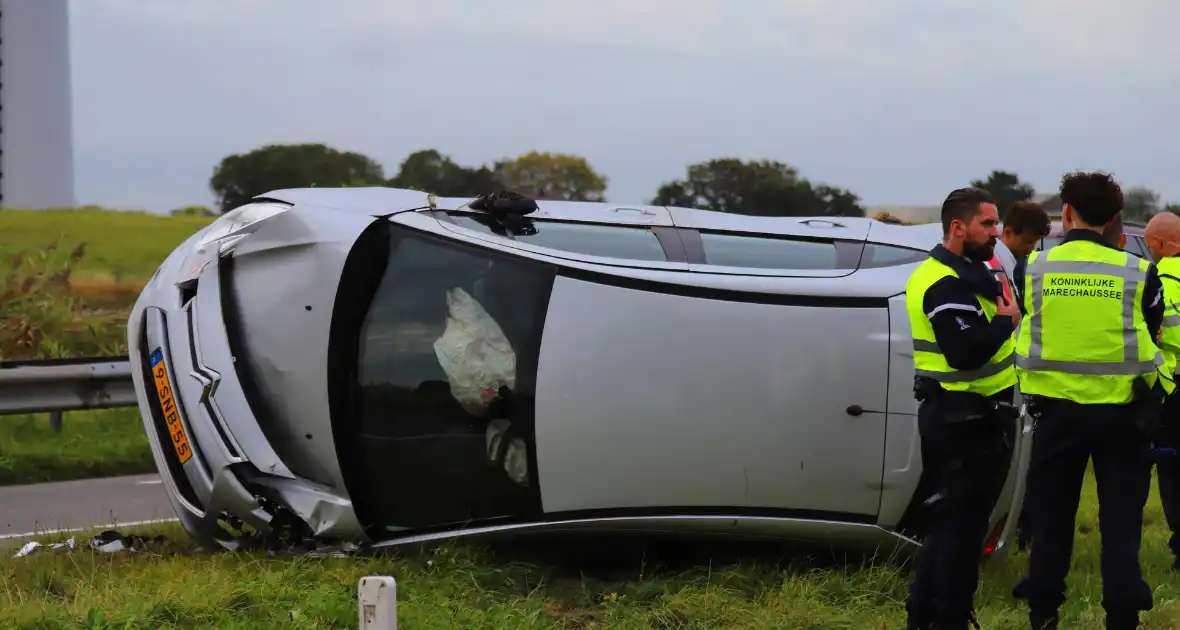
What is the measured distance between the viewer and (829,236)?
505 centimetres

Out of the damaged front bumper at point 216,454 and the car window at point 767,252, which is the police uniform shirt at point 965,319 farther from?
the damaged front bumper at point 216,454

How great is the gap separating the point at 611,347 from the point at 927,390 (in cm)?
117

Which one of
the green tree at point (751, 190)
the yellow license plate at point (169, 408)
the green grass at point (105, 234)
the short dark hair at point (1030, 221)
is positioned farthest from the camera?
the green grass at point (105, 234)

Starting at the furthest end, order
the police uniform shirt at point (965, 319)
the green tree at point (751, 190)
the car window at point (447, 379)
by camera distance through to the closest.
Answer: the green tree at point (751, 190)
the car window at point (447, 379)
the police uniform shirt at point (965, 319)

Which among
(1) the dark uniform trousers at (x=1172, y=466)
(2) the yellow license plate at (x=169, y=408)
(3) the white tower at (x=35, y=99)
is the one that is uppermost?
(3) the white tower at (x=35, y=99)

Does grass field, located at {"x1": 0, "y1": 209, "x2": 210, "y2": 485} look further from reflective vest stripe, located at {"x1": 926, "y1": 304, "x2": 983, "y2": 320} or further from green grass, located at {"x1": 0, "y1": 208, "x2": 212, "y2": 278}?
reflective vest stripe, located at {"x1": 926, "y1": 304, "x2": 983, "y2": 320}

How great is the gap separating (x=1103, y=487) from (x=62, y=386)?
23.0 feet

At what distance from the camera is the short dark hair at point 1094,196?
4043 millimetres

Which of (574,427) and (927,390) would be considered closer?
(927,390)

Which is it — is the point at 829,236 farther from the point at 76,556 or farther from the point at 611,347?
the point at 76,556

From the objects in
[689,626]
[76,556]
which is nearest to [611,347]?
[689,626]

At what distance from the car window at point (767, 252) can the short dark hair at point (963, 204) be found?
814 millimetres

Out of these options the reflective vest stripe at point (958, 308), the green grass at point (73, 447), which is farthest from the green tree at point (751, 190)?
the green grass at point (73, 447)

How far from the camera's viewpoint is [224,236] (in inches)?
204
